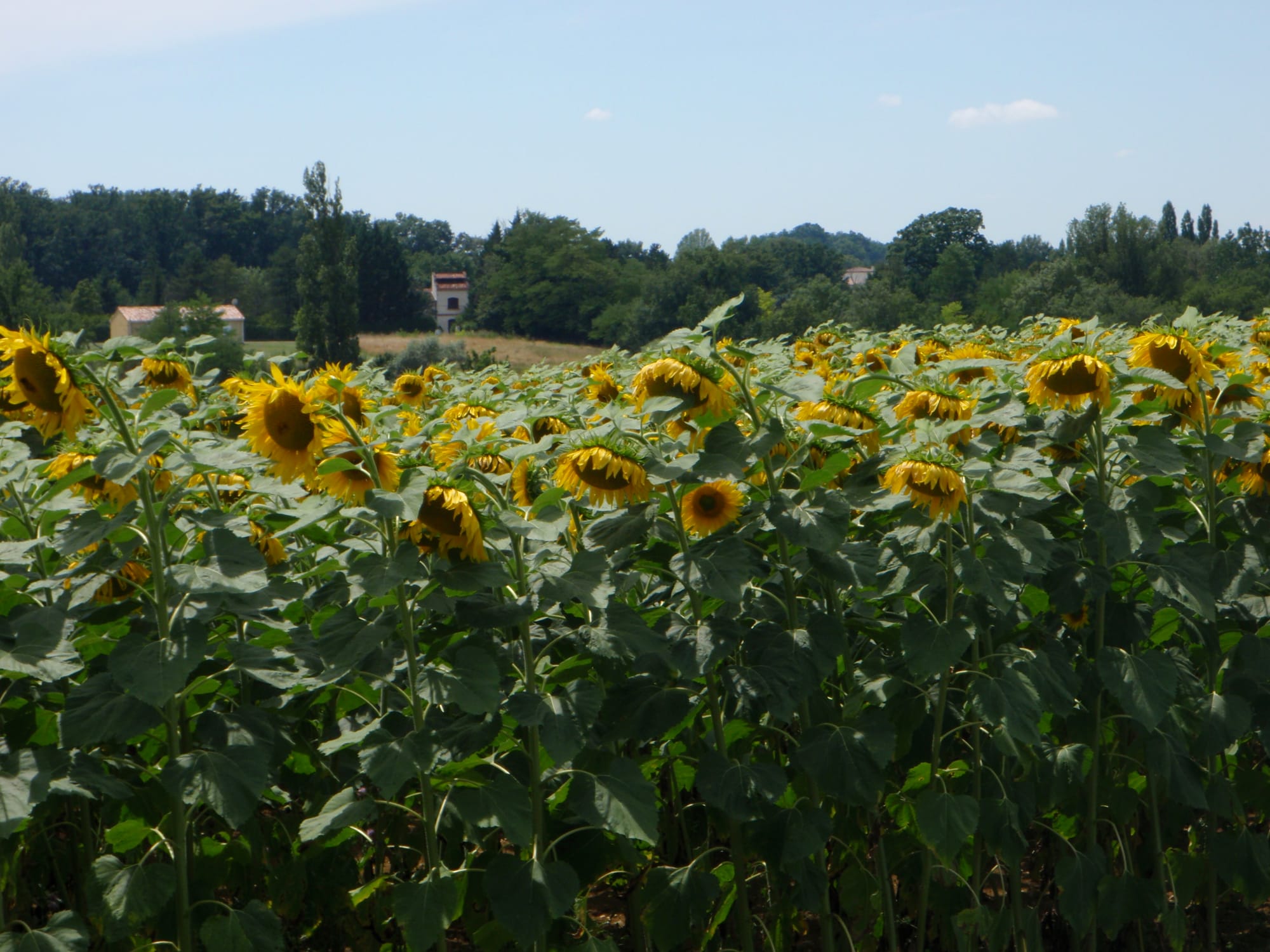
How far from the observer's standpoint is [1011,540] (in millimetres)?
2701

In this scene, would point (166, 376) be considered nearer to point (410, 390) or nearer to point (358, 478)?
point (358, 478)

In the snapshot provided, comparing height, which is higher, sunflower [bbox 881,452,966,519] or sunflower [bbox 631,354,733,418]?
sunflower [bbox 631,354,733,418]

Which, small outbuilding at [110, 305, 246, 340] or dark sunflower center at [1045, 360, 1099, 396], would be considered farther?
small outbuilding at [110, 305, 246, 340]

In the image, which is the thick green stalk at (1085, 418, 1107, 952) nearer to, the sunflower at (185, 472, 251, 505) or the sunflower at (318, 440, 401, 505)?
the sunflower at (318, 440, 401, 505)

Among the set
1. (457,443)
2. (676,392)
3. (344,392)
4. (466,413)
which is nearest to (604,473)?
(676,392)

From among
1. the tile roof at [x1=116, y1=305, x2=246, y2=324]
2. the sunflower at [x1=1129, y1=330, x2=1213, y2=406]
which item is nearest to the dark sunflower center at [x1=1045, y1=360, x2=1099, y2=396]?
the sunflower at [x1=1129, y1=330, x2=1213, y2=406]

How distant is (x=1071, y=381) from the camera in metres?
2.80

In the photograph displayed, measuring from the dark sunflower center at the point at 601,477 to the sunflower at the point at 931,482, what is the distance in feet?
1.89

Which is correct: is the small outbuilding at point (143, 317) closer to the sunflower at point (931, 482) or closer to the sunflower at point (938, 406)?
the sunflower at point (938, 406)

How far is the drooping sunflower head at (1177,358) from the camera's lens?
3018 mm

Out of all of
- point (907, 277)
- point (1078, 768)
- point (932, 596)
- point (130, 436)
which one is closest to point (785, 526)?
point (932, 596)

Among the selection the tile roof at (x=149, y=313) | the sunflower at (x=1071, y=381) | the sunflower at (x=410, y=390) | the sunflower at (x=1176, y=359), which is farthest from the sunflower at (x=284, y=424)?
the tile roof at (x=149, y=313)

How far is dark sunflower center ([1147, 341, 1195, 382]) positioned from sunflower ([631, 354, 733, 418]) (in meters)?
1.19

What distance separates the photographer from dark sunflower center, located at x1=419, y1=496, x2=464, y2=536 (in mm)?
2303
